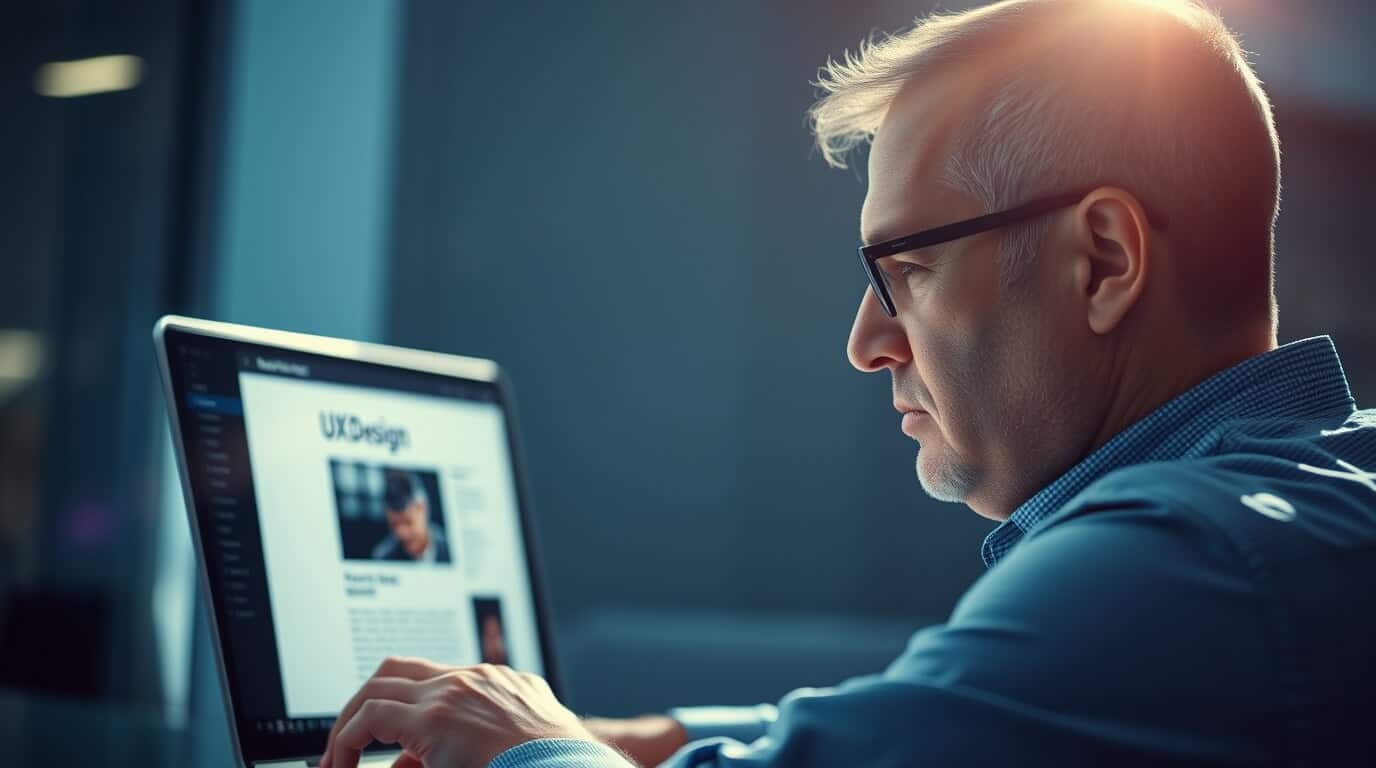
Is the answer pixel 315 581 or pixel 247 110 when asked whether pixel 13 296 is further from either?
pixel 315 581

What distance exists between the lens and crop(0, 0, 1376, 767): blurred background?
8.08 feet

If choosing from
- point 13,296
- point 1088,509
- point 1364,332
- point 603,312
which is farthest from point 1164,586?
point 1364,332

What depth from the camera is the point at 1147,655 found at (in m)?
0.64

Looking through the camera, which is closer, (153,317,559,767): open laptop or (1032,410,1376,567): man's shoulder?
(1032,410,1376,567): man's shoulder

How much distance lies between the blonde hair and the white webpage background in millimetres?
535

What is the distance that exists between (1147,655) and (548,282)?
9.78 ft

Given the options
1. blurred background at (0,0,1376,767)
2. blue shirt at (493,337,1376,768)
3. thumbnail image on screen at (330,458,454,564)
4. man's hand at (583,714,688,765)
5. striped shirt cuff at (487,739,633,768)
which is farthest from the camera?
blurred background at (0,0,1376,767)

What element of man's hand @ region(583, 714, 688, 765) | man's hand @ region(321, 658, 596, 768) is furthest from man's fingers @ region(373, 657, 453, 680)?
man's hand @ region(583, 714, 688, 765)

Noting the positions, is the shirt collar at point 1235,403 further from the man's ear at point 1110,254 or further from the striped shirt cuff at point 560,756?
the striped shirt cuff at point 560,756

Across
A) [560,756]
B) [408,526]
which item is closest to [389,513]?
[408,526]

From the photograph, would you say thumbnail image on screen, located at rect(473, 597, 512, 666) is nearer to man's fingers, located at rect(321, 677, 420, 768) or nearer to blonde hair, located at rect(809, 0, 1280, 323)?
man's fingers, located at rect(321, 677, 420, 768)

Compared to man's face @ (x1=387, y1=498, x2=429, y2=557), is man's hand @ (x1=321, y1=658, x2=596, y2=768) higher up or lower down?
lower down

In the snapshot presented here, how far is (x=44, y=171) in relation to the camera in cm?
243

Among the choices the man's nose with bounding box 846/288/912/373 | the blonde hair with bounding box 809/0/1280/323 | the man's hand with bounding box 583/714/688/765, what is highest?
the blonde hair with bounding box 809/0/1280/323
